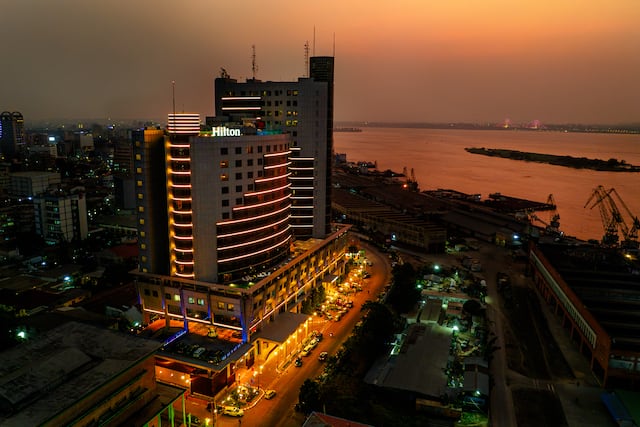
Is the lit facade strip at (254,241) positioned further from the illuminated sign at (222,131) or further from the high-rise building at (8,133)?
the high-rise building at (8,133)

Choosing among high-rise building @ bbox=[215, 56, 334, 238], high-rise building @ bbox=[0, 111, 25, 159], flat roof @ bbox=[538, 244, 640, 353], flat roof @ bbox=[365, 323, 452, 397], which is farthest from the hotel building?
high-rise building @ bbox=[0, 111, 25, 159]

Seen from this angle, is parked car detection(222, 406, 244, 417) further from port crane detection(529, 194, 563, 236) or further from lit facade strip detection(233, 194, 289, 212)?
port crane detection(529, 194, 563, 236)

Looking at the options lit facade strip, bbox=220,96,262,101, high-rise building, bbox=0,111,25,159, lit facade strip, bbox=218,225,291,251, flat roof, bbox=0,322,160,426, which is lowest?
flat roof, bbox=0,322,160,426

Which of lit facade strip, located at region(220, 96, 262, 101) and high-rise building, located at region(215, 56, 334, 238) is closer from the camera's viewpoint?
high-rise building, located at region(215, 56, 334, 238)

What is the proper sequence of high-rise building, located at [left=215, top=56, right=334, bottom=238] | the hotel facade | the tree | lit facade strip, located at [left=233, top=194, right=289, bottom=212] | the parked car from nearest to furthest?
the parked car, the hotel facade, lit facade strip, located at [left=233, top=194, right=289, bottom=212], the tree, high-rise building, located at [left=215, top=56, right=334, bottom=238]

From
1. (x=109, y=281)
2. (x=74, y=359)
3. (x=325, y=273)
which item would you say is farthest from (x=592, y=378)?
(x=109, y=281)

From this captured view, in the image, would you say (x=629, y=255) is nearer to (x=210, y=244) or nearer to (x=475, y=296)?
(x=475, y=296)

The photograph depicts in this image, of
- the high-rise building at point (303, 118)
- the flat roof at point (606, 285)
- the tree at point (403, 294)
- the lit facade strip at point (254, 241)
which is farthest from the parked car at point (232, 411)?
the flat roof at point (606, 285)
